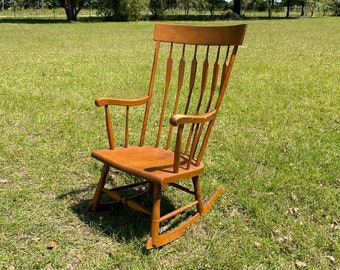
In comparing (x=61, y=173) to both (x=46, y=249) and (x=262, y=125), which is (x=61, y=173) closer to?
(x=46, y=249)

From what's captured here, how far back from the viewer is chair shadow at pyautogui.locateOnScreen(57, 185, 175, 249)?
2793 millimetres

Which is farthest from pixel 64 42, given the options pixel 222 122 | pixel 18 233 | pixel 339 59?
pixel 18 233

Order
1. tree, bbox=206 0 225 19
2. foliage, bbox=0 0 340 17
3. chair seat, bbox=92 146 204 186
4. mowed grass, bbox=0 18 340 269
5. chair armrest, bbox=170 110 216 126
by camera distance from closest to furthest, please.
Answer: chair armrest, bbox=170 110 216 126
chair seat, bbox=92 146 204 186
mowed grass, bbox=0 18 340 269
foliage, bbox=0 0 340 17
tree, bbox=206 0 225 19

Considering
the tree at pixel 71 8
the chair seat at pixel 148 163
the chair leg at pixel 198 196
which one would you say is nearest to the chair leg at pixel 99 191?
the chair seat at pixel 148 163

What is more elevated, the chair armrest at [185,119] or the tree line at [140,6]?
the tree line at [140,6]

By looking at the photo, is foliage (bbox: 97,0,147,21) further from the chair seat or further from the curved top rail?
the chair seat

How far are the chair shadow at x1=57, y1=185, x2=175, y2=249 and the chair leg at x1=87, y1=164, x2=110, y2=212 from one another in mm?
49

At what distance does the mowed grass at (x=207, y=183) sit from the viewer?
2.63m

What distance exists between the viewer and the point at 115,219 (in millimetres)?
2996

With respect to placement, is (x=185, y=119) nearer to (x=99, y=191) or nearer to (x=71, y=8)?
(x=99, y=191)

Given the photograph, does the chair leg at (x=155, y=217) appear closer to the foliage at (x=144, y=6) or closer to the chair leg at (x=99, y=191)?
the chair leg at (x=99, y=191)

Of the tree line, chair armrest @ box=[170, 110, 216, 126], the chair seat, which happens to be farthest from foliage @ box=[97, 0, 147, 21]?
chair armrest @ box=[170, 110, 216, 126]

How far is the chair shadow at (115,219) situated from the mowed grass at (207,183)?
11 millimetres

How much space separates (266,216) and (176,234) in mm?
792
